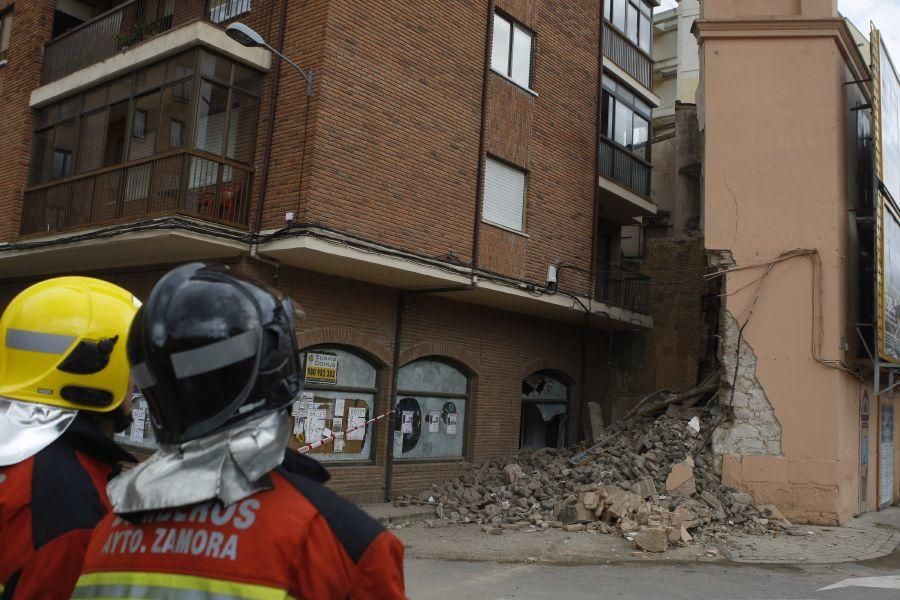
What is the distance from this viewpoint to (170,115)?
12219 mm

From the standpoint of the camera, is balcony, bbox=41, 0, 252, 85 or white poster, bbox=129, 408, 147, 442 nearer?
white poster, bbox=129, 408, 147, 442

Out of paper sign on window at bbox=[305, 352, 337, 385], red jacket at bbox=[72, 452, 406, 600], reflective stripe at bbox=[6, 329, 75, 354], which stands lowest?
red jacket at bbox=[72, 452, 406, 600]

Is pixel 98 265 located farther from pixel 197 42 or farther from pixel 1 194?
pixel 197 42

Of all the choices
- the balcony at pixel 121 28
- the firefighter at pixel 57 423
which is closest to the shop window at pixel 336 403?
the balcony at pixel 121 28

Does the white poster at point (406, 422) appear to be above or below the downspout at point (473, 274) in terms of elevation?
below

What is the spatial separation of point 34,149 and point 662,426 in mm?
13022

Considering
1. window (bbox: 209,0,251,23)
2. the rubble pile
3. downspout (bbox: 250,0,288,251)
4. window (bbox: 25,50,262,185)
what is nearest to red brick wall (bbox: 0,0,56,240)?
window (bbox: 25,50,262,185)

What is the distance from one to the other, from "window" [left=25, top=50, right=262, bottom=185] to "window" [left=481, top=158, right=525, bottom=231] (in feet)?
15.7

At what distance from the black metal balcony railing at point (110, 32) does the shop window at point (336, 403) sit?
6.68 m

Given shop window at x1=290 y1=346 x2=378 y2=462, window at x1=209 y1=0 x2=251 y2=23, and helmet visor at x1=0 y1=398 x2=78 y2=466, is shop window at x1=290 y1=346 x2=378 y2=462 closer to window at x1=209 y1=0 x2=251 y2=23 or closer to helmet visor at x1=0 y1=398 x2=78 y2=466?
window at x1=209 y1=0 x2=251 y2=23

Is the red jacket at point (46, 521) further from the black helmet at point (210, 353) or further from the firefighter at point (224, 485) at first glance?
the black helmet at point (210, 353)

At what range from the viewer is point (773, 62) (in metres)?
13.8

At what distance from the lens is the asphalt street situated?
7824 millimetres

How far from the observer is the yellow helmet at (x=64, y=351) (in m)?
2.52
